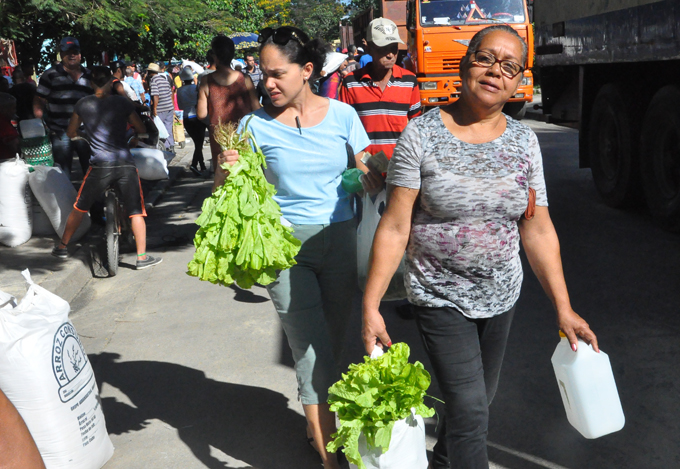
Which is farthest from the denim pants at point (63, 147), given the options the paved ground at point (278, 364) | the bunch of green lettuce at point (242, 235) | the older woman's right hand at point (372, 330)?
the older woman's right hand at point (372, 330)

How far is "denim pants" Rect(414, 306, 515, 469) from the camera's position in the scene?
8.30 ft

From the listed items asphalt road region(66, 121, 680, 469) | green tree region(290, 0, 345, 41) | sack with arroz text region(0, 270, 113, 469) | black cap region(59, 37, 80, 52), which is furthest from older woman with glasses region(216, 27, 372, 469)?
green tree region(290, 0, 345, 41)

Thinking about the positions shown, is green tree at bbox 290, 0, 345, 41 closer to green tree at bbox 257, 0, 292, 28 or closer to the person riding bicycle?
green tree at bbox 257, 0, 292, 28

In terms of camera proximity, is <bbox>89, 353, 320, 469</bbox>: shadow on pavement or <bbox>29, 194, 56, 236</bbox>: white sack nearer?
<bbox>89, 353, 320, 469</bbox>: shadow on pavement

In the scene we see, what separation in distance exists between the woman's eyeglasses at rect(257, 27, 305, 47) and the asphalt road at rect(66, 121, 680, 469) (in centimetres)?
193

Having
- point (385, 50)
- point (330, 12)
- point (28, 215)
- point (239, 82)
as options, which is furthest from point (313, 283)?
point (330, 12)

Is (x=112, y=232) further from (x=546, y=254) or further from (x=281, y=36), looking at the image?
(x=546, y=254)

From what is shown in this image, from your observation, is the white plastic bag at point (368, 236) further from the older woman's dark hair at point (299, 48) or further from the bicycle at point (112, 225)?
the bicycle at point (112, 225)

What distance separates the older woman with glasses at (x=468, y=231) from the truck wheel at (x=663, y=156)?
488cm

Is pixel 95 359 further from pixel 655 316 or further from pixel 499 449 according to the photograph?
pixel 655 316

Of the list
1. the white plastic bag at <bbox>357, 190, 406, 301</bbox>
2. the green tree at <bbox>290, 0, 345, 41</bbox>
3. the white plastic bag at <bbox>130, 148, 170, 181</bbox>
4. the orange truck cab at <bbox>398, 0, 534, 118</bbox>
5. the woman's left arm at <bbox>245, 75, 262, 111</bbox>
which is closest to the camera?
the white plastic bag at <bbox>357, 190, 406, 301</bbox>

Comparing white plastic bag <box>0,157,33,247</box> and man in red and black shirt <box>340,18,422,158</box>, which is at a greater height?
man in red and black shirt <box>340,18,422,158</box>

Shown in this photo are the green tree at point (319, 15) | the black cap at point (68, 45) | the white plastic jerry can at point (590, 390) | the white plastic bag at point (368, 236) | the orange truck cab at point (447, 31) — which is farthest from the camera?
the green tree at point (319, 15)

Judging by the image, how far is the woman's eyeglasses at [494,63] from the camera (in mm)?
2404
